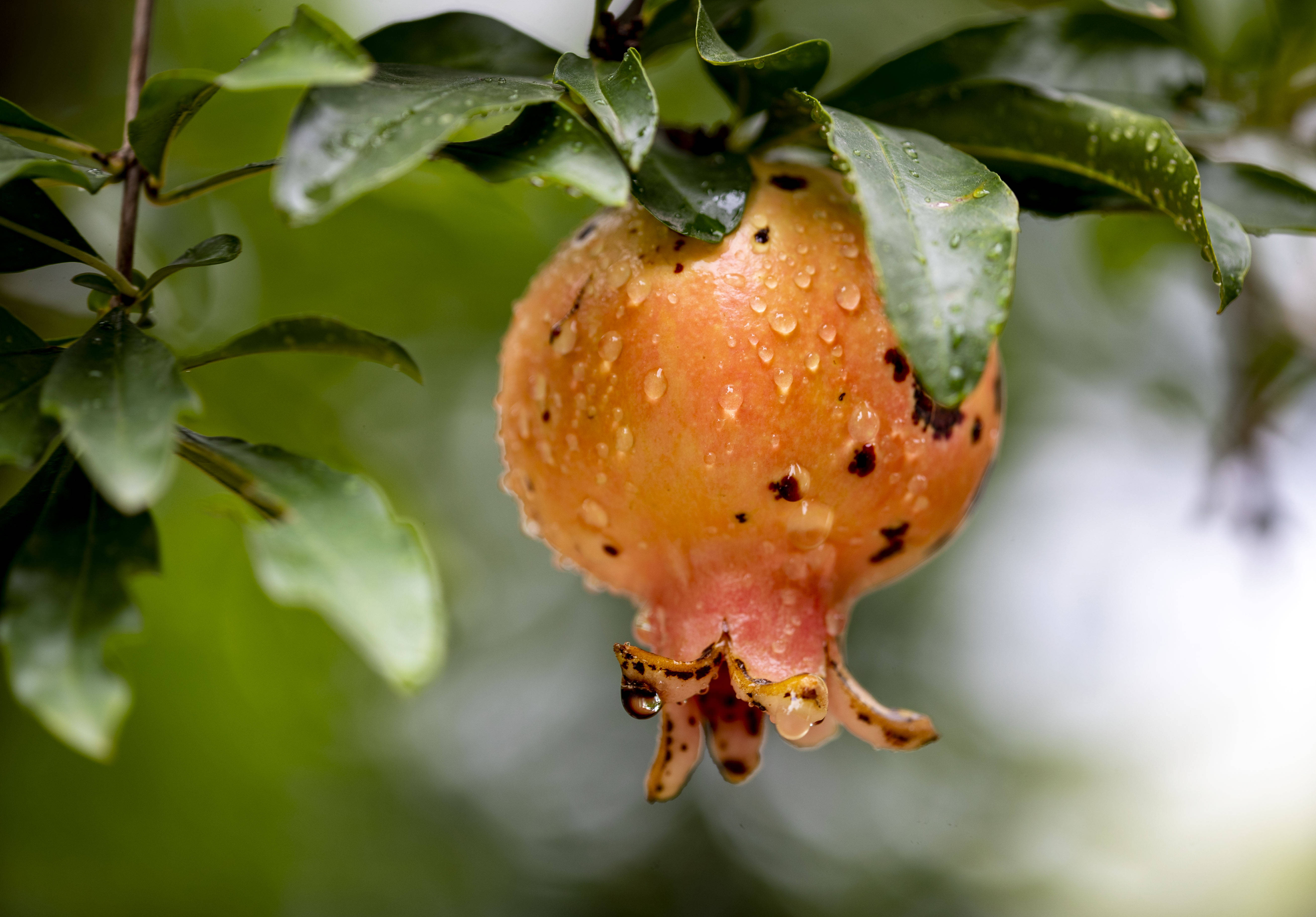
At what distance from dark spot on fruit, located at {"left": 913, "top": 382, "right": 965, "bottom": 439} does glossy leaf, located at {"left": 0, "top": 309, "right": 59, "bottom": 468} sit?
1.73ft

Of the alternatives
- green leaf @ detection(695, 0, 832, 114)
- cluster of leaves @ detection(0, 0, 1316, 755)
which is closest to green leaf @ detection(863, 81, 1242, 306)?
cluster of leaves @ detection(0, 0, 1316, 755)

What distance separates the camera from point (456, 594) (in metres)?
2.04

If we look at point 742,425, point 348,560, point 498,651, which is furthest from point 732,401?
point 498,651

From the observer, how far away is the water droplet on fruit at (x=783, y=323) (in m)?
0.62

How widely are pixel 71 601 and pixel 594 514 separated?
325mm

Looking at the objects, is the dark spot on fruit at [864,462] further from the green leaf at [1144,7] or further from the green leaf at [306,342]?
the green leaf at [1144,7]

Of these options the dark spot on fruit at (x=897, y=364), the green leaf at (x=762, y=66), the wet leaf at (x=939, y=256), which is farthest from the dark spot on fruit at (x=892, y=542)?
the green leaf at (x=762, y=66)

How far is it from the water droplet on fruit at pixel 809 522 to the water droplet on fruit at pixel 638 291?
170 mm

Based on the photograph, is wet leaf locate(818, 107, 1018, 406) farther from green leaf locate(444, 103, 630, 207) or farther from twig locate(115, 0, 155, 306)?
twig locate(115, 0, 155, 306)

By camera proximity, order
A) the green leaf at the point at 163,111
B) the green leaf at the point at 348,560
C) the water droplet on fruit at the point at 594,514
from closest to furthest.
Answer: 1. the green leaf at the point at 348,560
2. the green leaf at the point at 163,111
3. the water droplet on fruit at the point at 594,514

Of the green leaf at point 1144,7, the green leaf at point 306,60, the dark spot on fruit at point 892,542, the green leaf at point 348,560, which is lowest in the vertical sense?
the dark spot on fruit at point 892,542

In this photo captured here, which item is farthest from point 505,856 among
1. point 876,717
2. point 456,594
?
point 876,717

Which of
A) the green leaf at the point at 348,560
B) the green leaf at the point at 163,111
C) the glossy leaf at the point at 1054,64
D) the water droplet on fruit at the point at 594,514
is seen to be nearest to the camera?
the green leaf at the point at 348,560

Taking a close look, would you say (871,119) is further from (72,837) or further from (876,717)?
(72,837)
